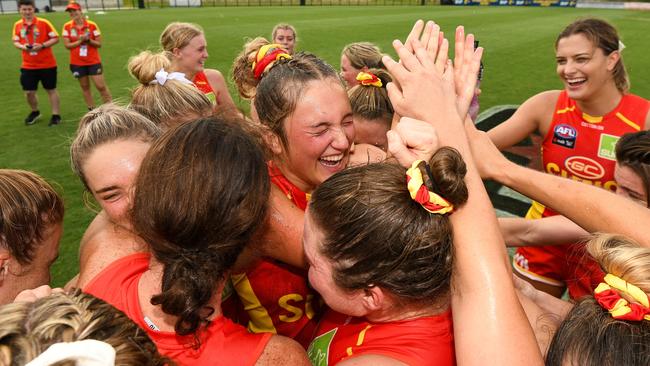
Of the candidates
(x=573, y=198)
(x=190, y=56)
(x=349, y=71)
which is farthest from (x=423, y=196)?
(x=190, y=56)

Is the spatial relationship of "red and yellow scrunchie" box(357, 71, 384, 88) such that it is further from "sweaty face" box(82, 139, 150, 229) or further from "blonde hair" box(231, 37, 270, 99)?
"sweaty face" box(82, 139, 150, 229)

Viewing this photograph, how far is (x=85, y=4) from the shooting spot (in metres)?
37.9

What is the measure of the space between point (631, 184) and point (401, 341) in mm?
1733

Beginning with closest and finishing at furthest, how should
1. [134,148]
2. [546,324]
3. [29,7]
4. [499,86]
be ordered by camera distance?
[546,324] < [134,148] < [29,7] < [499,86]

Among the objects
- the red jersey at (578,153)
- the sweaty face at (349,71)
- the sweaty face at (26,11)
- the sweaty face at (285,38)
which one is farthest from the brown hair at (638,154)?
the sweaty face at (26,11)

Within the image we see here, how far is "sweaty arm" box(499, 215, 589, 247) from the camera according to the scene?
2771mm

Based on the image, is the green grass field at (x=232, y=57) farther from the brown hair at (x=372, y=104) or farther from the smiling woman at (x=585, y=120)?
the smiling woman at (x=585, y=120)

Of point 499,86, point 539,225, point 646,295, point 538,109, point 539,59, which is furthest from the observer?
point 539,59

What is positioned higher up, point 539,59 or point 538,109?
point 538,109

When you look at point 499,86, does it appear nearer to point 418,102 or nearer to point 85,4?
point 418,102

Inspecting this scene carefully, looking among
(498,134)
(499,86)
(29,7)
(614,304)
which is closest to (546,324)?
(614,304)

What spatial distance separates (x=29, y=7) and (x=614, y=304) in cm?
1043

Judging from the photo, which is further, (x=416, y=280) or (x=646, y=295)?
(x=416, y=280)

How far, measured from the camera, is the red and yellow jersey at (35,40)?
8.78 m
